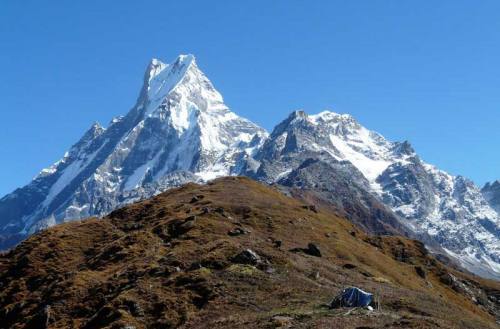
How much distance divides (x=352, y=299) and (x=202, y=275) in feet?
52.4

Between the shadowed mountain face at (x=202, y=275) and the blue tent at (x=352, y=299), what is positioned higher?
the shadowed mountain face at (x=202, y=275)

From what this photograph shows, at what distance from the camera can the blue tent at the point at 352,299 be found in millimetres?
50144

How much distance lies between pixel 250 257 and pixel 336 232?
46645 mm

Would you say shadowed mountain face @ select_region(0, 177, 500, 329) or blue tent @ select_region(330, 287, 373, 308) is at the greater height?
shadowed mountain face @ select_region(0, 177, 500, 329)

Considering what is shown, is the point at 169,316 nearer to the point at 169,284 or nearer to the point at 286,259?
the point at 169,284

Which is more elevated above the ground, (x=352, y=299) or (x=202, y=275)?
(x=202, y=275)

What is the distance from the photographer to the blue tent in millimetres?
50144

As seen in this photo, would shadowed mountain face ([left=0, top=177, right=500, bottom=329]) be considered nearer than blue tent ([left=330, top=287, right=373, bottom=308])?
No

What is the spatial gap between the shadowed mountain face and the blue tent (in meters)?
1.62

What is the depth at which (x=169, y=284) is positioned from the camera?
59969 millimetres

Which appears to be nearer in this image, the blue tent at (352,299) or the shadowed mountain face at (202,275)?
the blue tent at (352,299)

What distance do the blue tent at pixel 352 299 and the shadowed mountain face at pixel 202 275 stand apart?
5.33 ft

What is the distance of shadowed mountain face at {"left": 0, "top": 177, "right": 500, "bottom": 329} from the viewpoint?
5253 centimetres

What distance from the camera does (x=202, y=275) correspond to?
6069 cm
